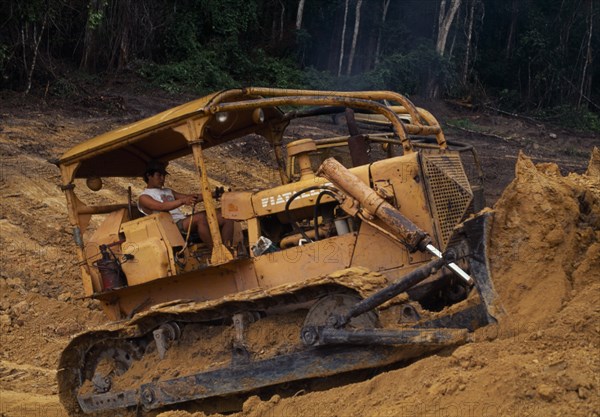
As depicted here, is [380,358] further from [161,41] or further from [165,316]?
[161,41]

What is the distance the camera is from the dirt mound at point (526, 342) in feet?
15.4

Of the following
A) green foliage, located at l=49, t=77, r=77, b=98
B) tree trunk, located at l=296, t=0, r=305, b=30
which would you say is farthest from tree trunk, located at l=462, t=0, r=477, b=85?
green foliage, located at l=49, t=77, r=77, b=98

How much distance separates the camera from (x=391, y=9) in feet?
115

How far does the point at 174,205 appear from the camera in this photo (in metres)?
7.90

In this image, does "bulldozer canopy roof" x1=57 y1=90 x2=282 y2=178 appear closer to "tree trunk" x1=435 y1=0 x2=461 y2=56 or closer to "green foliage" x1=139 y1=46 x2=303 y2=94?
"green foliage" x1=139 y1=46 x2=303 y2=94

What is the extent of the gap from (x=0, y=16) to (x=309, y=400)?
51.3 ft

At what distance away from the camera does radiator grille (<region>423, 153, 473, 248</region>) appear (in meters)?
6.70

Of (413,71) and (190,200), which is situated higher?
(413,71)

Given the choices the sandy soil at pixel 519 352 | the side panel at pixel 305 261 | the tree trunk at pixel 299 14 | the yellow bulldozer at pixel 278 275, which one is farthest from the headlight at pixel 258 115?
the tree trunk at pixel 299 14

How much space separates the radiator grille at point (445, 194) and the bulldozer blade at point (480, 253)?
1024 millimetres

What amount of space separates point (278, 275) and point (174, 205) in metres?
1.35

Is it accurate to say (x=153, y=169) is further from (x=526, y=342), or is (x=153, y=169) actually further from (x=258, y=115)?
(x=526, y=342)

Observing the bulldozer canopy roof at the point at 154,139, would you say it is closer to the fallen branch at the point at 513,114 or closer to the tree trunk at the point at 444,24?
the fallen branch at the point at 513,114

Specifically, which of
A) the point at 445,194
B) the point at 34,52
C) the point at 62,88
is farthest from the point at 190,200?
the point at 34,52
